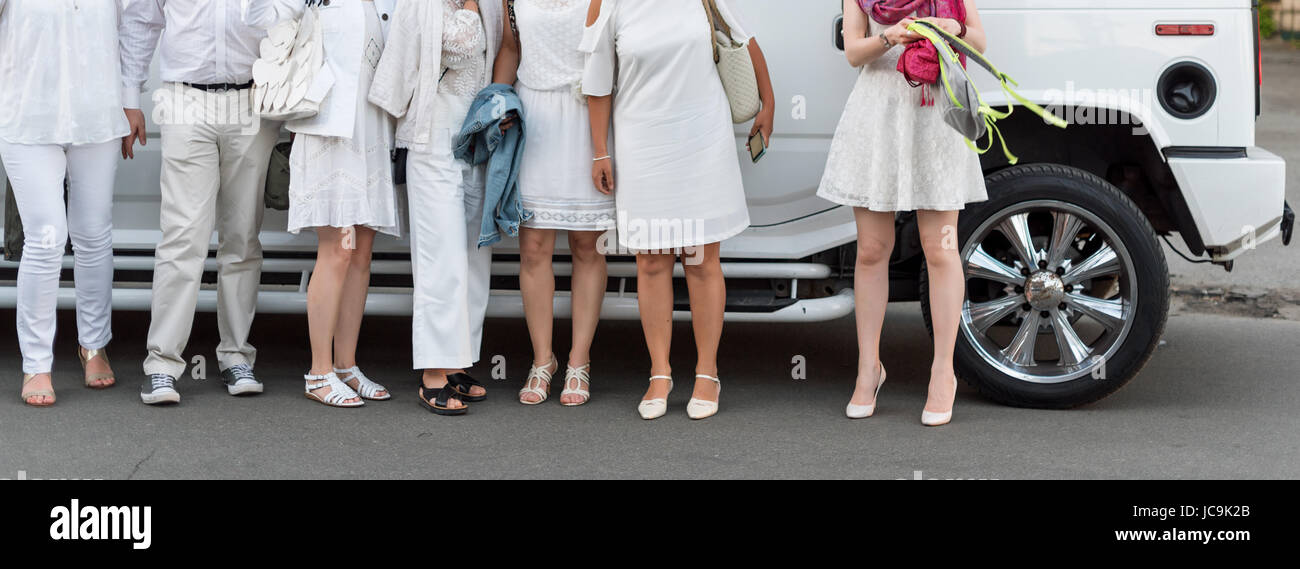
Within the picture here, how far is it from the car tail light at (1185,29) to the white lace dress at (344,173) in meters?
2.66

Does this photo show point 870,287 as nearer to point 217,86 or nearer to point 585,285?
point 585,285

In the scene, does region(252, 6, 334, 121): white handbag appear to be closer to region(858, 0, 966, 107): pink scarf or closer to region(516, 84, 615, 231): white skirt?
region(516, 84, 615, 231): white skirt

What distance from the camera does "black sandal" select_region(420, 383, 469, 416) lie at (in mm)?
4855

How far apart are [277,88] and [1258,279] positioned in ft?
17.0

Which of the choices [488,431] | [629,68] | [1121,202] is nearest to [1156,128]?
[1121,202]

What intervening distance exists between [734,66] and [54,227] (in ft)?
8.05

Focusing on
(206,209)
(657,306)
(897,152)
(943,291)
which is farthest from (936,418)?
(206,209)

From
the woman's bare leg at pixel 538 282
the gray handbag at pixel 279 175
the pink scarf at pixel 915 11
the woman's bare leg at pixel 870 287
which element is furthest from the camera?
the gray handbag at pixel 279 175

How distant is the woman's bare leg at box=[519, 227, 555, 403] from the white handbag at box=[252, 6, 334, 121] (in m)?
Answer: 0.86

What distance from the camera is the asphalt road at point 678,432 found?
13.9 ft

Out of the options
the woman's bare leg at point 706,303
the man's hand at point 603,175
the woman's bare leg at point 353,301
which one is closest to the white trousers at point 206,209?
the woman's bare leg at point 353,301

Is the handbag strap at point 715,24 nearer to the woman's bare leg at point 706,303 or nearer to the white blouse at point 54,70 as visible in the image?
the woman's bare leg at point 706,303

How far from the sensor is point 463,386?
5.00 meters

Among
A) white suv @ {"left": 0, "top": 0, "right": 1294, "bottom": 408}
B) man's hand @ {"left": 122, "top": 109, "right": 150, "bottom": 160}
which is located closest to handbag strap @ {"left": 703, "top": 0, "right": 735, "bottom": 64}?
white suv @ {"left": 0, "top": 0, "right": 1294, "bottom": 408}
